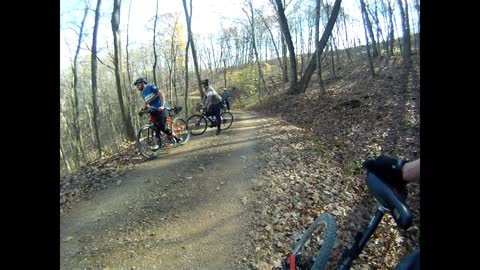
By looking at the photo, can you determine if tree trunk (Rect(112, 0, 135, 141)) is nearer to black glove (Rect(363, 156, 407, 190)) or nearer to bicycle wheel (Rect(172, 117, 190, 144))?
bicycle wheel (Rect(172, 117, 190, 144))

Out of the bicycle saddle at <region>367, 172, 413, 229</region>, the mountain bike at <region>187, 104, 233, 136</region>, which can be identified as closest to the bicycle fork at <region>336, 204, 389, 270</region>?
the bicycle saddle at <region>367, 172, 413, 229</region>

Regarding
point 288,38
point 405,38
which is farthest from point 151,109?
point 405,38

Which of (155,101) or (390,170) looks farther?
(155,101)

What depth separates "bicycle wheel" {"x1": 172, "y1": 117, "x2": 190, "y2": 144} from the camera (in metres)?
10.0

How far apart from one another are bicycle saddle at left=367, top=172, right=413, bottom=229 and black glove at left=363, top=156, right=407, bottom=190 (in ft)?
0.10

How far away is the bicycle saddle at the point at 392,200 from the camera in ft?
4.85

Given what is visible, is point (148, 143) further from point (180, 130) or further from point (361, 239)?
point (361, 239)

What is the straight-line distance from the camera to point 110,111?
134 feet

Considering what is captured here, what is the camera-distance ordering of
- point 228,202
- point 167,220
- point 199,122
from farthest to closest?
point 199,122, point 228,202, point 167,220

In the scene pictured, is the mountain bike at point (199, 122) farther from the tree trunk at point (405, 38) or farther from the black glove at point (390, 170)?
the tree trunk at point (405, 38)

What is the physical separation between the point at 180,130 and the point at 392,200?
9161mm

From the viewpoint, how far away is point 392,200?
5.13 feet
